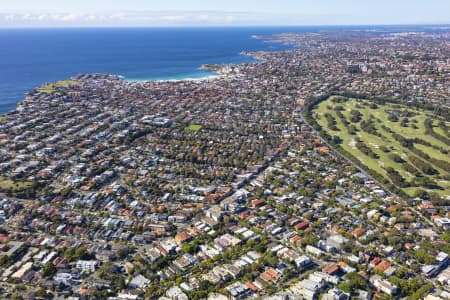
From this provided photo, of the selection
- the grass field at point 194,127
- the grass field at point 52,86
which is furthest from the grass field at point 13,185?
the grass field at point 52,86

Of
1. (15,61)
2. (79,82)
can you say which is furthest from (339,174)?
(15,61)

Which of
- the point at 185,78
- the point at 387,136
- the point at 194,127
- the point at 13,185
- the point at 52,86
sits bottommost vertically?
the point at 13,185

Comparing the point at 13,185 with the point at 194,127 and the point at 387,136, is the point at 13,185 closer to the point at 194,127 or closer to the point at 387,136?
the point at 194,127

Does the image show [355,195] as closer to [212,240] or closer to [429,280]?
[429,280]

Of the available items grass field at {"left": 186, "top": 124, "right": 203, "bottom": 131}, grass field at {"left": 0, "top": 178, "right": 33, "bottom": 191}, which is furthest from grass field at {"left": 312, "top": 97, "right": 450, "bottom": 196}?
grass field at {"left": 0, "top": 178, "right": 33, "bottom": 191}

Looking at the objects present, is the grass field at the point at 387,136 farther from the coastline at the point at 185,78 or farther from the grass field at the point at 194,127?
the coastline at the point at 185,78

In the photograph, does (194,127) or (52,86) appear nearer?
(194,127)

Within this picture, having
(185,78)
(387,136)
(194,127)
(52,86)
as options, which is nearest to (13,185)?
(194,127)

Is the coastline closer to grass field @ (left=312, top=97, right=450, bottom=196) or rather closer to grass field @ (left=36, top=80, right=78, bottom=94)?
grass field @ (left=36, top=80, right=78, bottom=94)
